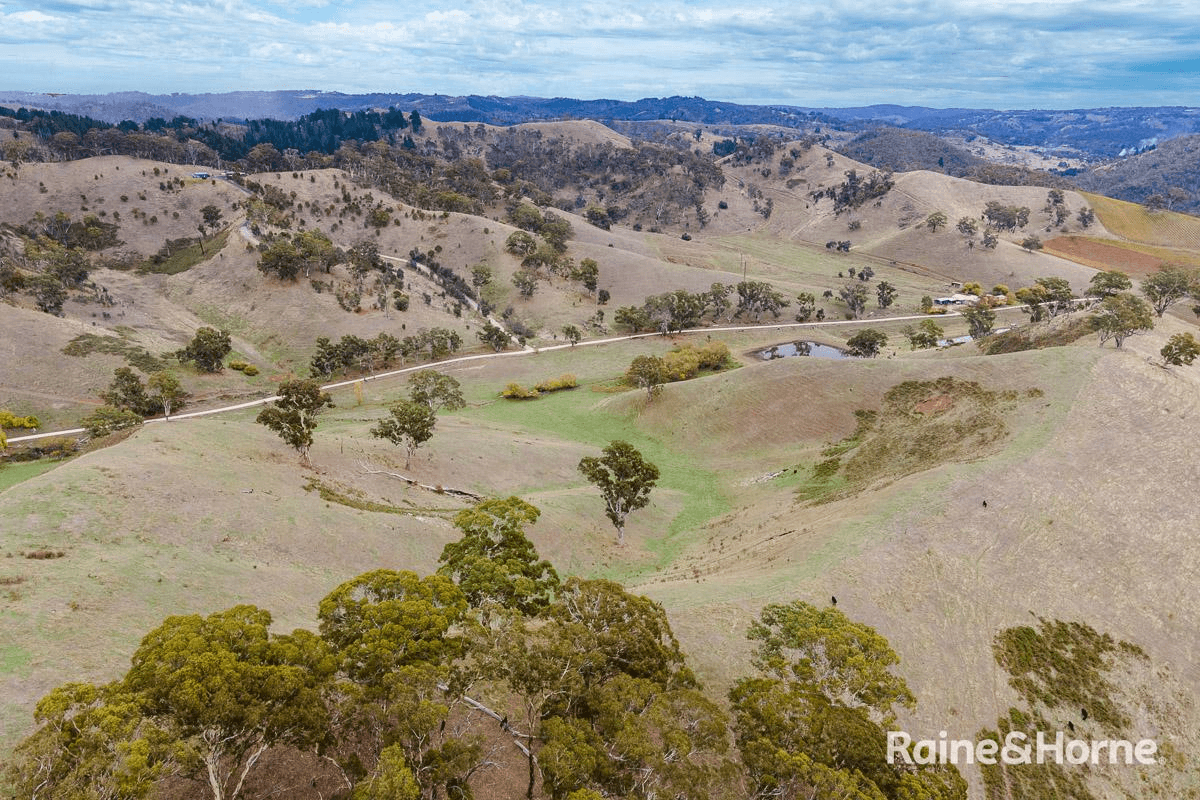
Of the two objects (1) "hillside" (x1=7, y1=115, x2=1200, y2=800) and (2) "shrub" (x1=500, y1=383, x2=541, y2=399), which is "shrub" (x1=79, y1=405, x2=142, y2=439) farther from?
(2) "shrub" (x1=500, y1=383, x2=541, y2=399)

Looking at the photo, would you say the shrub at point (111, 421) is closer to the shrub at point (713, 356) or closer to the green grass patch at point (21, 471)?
the green grass patch at point (21, 471)

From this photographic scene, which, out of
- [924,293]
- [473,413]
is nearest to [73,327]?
[473,413]

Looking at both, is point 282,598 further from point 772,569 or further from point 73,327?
point 73,327

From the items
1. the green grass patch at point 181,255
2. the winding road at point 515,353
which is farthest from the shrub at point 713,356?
the green grass patch at point 181,255

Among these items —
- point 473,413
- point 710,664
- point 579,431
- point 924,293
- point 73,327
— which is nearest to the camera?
point 710,664

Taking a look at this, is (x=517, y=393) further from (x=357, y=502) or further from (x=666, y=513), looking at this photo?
(x=357, y=502)
